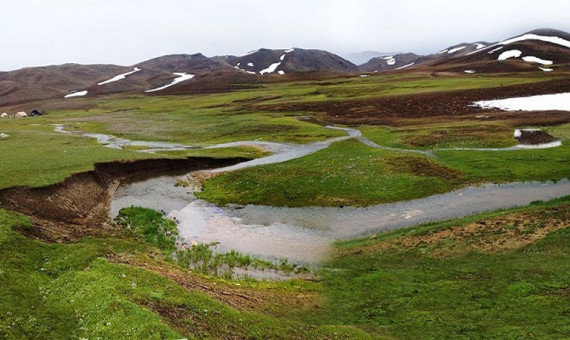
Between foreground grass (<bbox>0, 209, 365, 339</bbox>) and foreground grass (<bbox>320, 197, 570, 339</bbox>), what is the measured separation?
300 cm

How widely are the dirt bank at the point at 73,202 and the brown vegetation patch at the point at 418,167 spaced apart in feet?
110

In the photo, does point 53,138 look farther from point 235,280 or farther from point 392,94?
point 392,94

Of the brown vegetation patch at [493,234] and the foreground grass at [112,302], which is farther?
the brown vegetation patch at [493,234]

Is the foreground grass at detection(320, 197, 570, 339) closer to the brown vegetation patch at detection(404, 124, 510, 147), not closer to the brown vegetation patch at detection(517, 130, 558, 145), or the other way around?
the brown vegetation patch at detection(404, 124, 510, 147)

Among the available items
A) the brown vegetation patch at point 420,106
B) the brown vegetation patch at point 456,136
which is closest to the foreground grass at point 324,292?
the brown vegetation patch at point 456,136

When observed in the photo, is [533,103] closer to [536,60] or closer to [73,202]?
[73,202]

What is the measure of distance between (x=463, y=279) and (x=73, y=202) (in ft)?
114

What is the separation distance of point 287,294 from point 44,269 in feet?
45.8

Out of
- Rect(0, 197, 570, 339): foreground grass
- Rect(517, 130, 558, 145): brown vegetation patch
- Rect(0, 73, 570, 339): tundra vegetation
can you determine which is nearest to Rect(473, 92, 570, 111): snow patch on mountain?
Rect(517, 130, 558, 145): brown vegetation patch

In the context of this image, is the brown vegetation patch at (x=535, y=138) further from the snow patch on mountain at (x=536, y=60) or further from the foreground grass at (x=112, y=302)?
the snow patch on mountain at (x=536, y=60)

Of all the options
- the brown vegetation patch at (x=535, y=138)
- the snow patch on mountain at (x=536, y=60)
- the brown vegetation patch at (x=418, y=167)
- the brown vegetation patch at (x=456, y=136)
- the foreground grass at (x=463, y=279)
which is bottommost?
the foreground grass at (x=463, y=279)

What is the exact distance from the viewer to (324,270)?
2844 centimetres

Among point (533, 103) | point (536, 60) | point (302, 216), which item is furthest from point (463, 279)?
point (536, 60)

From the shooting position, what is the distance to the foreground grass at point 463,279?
19734mm
